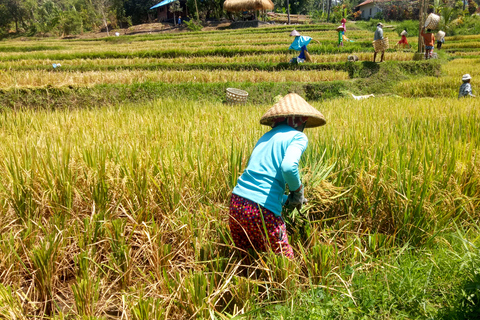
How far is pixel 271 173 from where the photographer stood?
5.74 feet

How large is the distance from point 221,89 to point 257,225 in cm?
687

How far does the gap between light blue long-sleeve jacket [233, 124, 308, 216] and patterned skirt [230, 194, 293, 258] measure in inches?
1.5

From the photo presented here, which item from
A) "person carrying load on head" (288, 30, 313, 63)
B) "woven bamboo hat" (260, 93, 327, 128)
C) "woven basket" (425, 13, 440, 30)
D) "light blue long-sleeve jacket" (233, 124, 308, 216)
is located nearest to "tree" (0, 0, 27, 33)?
"person carrying load on head" (288, 30, 313, 63)

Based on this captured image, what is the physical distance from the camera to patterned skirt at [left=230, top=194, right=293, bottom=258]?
1.72 m

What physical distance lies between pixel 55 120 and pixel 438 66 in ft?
36.0

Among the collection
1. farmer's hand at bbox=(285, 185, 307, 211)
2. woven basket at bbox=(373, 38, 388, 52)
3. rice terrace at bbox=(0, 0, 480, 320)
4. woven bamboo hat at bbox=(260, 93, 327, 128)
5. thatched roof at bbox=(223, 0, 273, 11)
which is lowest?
rice terrace at bbox=(0, 0, 480, 320)

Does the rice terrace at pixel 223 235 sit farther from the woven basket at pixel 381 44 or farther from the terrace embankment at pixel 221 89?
the woven basket at pixel 381 44

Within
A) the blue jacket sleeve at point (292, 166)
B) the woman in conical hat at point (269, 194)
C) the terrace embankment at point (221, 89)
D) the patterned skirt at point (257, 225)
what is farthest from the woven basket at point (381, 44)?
the patterned skirt at point (257, 225)

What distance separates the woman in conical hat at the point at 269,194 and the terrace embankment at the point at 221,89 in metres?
5.60

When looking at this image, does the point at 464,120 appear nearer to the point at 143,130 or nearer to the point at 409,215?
the point at 409,215

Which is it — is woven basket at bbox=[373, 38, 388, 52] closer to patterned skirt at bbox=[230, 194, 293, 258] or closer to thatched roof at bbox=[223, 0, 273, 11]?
patterned skirt at bbox=[230, 194, 293, 258]

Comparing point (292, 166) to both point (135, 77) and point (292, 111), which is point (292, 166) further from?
point (135, 77)

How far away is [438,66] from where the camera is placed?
408 inches

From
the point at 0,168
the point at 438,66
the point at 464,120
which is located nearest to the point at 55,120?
the point at 0,168
